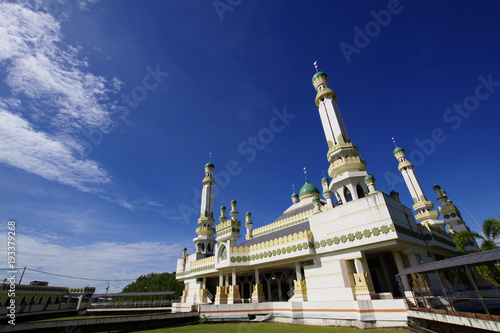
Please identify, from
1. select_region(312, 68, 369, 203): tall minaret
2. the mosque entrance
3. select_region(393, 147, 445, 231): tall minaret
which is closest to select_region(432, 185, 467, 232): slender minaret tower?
select_region(393, 147, 445, 231): tall minaret

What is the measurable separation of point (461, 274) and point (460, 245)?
4.73 m

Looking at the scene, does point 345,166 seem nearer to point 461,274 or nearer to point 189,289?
point 461,274

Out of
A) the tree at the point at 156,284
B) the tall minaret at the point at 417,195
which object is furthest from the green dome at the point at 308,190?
the tree at the point at 156,284

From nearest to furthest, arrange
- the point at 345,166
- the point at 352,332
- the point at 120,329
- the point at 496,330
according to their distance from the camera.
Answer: the point at 496,330 → the point at 352,332 → the point at 120,329 → the point at 345,166

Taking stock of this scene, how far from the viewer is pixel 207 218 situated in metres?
31.6

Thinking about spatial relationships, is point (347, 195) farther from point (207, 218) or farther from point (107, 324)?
point (207, 218)

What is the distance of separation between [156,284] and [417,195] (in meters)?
66.5

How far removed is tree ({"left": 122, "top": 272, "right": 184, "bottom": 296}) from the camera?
197ft

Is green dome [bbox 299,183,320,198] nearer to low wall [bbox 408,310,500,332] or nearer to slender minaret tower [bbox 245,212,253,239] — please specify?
slender minaret tower [bbox 245,212,253,239]

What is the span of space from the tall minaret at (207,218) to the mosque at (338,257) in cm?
434

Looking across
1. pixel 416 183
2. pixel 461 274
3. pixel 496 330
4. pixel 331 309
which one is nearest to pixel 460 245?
pixel 461 274

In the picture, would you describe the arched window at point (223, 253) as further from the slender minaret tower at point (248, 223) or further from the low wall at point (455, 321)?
the low wall at point (455, 321)

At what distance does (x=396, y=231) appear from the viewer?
40.4ft

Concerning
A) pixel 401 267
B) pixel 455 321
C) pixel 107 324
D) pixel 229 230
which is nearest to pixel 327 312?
pixel 401 267
